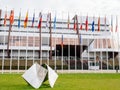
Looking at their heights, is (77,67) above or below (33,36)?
below

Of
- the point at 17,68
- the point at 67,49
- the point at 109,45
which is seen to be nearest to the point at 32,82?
the point at 17,68

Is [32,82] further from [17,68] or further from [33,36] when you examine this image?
[33,36]

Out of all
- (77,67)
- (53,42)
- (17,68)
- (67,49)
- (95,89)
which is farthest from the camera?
(53,42)

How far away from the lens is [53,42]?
7325 cm

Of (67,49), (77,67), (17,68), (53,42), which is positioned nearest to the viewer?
(17,68)

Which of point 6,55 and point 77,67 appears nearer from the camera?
point 77,67

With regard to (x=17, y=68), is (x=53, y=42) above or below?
above

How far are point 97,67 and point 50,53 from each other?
1292 cm

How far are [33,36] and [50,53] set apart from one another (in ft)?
18.9

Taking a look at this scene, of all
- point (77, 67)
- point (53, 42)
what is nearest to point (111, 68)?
point (77, 67)

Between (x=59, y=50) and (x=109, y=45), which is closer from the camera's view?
(x=59, y=50)

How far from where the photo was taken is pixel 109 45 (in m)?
76.1

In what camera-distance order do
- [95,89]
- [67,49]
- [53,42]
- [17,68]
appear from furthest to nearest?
[53,42]
[67,49]
[17,68]
[95,89]

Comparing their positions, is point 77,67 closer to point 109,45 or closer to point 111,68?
point 111,68
